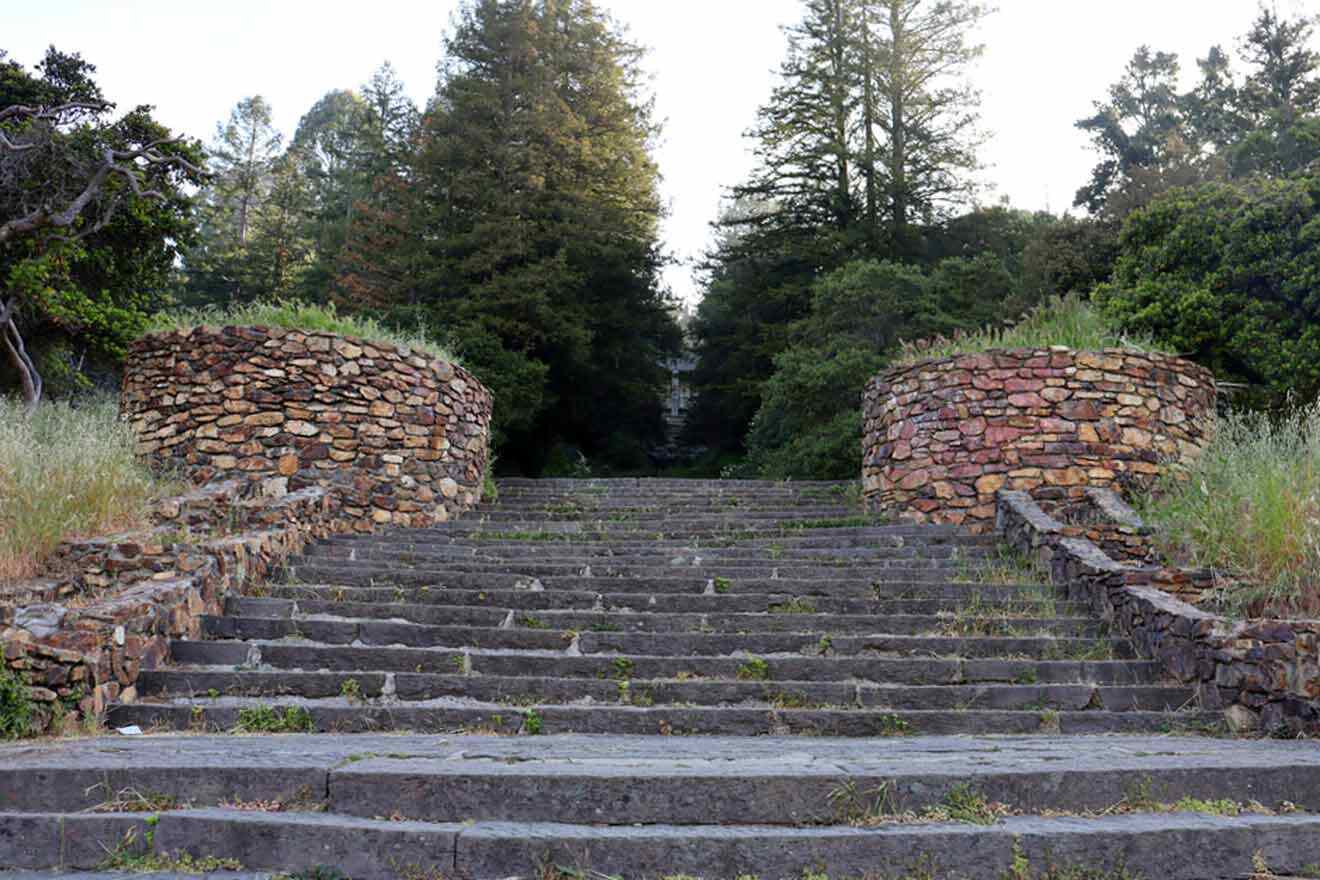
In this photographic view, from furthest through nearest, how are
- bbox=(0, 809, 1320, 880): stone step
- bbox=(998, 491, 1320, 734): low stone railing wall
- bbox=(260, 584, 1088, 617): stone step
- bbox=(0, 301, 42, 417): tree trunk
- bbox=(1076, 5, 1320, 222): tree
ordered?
bbox=(1076, 5, 1320, 222): tree
bbox=(0, 301, 42, 417): tree trunk
bbox=(260, 584, 1088, 617): stone step
bbox=(998, 491, 1320, 734): low stone railing wall
bbox=(0, 809, 1320, 880): stone step

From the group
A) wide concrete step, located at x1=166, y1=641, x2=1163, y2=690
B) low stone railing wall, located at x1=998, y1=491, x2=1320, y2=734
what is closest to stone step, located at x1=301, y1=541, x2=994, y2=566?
low stone railing wall, located at x1=998, y1=491, x2=1320, y2=734

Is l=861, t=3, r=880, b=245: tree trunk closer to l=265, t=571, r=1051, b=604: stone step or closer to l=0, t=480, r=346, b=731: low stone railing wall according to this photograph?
l=265, t=571, r=1051, b=604: stone step

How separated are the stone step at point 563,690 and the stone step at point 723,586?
1.75 meters

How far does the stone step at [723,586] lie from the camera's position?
733 cm

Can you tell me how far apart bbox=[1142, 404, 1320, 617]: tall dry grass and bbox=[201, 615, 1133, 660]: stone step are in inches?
37.5

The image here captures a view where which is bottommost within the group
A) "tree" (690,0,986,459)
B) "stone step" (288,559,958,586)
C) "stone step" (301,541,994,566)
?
"stone step" (288,559,958,586)

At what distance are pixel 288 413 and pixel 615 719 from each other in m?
6.09

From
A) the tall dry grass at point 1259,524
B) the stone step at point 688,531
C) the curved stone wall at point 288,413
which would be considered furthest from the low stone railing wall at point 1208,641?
the curved stone wall at point 288,413

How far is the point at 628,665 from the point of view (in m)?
5.79

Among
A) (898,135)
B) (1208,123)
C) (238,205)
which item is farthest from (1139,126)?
(238,205)

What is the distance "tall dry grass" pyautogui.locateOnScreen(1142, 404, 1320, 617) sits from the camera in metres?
5.77

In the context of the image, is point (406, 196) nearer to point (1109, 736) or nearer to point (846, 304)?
point (846, 304)

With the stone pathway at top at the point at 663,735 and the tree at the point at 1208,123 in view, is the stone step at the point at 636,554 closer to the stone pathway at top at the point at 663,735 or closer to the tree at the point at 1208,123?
the stone pathway at top at the point at 663,735

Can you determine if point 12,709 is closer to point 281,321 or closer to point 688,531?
point 281,321
